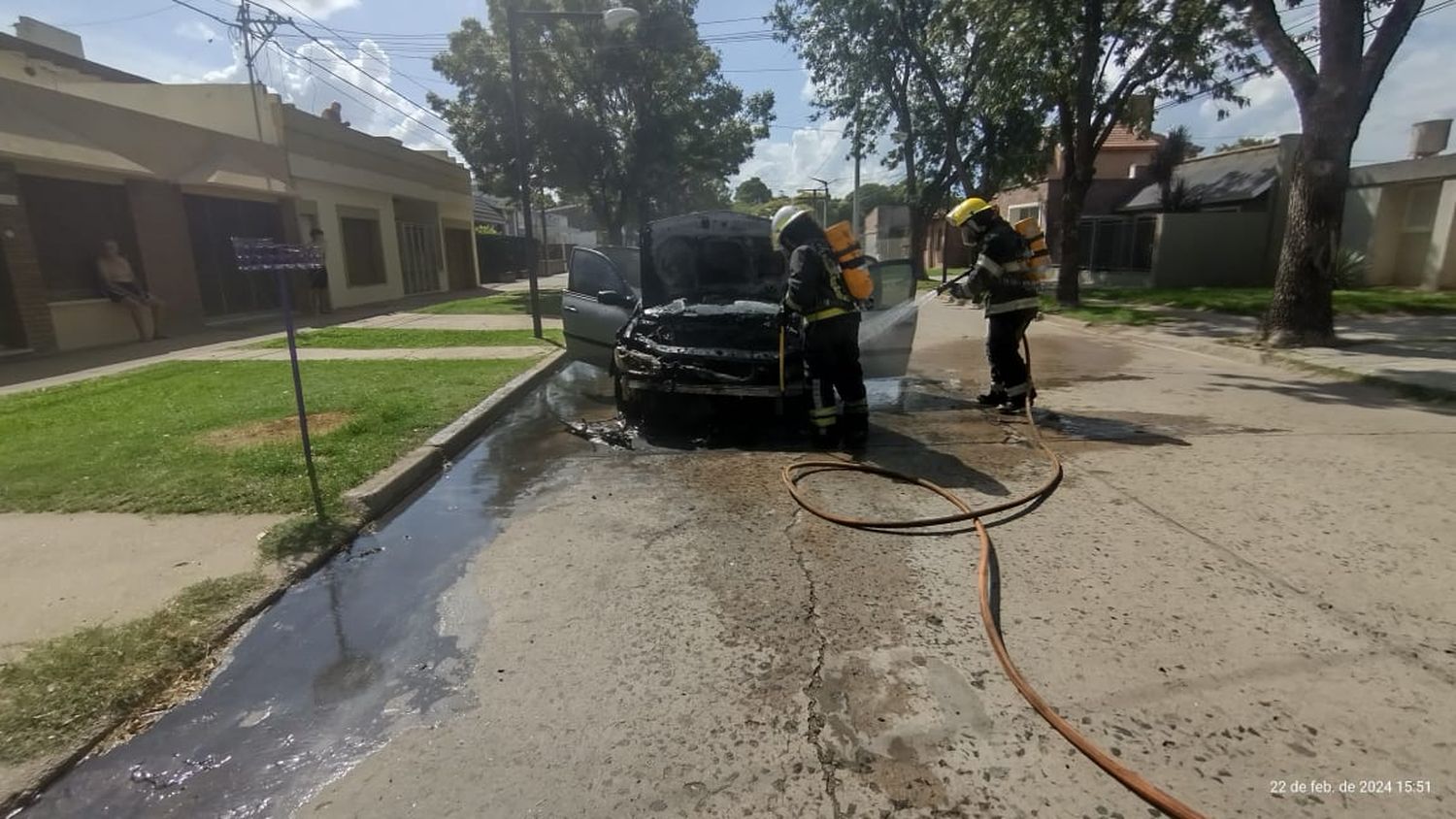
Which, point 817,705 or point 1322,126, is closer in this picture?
point 817,705

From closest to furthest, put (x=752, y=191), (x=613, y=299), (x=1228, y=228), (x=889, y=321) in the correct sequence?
(x=889, y=321) < (x=613, y=299) < (x=1228, y=228) < (x=752, y=191)

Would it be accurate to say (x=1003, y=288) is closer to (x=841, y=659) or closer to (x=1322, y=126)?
(x=841, y=659)

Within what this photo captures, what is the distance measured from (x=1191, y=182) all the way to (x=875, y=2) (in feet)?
39.7

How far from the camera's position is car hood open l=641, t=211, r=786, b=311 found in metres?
7.85

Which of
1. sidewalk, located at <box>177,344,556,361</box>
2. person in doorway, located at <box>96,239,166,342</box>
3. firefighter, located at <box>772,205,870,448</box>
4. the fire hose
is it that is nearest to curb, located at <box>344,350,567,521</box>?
sidewalk, located at <box>177,344,556,361</box>

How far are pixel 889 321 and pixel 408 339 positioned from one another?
8979 millimetres

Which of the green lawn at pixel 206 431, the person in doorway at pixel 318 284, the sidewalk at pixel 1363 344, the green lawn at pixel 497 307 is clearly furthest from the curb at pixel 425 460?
the person in doorway at pixel 318 284

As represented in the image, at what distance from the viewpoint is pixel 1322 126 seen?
9.34 metres

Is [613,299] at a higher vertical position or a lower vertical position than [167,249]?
lower

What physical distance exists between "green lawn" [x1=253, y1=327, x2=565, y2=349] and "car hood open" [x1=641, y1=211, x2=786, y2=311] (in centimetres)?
465

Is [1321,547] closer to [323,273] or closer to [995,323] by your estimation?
[995,323]

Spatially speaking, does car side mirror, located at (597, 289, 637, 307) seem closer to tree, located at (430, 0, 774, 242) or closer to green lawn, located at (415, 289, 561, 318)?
green lawn, located at (415, 289, 561, 318)

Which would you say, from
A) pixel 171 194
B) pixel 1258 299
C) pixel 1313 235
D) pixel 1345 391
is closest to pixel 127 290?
pixel 171 194

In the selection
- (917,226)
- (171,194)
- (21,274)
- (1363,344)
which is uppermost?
(171,194)
